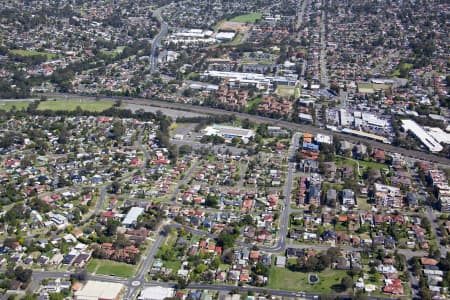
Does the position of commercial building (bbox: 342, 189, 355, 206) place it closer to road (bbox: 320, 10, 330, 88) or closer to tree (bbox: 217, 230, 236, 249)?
tree (bbox: 217, 230, 236, 249)

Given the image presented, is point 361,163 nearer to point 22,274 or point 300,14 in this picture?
point 22,274

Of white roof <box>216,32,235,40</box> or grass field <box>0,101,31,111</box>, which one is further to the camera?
white roof <box>216,32,235,40</box>

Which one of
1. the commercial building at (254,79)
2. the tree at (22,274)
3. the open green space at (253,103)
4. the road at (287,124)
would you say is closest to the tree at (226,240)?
the tree at (22,274)

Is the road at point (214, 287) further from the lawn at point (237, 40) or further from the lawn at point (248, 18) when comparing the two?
the lawn at point (248, 18)

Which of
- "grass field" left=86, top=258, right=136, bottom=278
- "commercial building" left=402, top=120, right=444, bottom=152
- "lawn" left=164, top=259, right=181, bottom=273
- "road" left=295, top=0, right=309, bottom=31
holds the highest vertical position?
"road" left=295, top=0, right=309, bottom=31

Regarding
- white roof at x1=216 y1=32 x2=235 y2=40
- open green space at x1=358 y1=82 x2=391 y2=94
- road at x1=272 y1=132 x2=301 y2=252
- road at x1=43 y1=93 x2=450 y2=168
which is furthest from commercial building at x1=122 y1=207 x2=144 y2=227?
white roof at x1=216 y1=32 x2=235 y2=40

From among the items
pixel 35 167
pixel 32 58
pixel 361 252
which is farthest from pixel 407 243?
pixel 32 58
